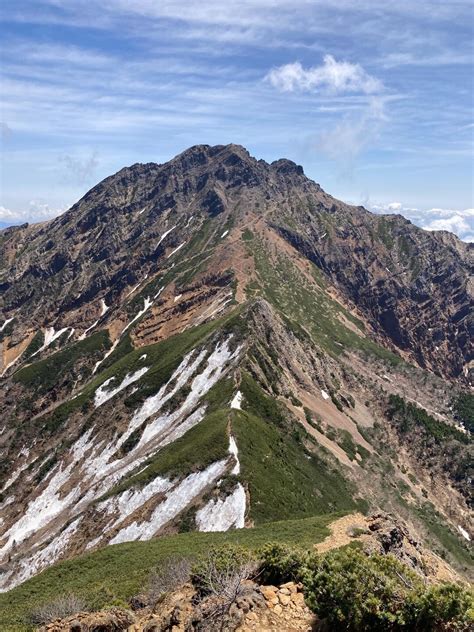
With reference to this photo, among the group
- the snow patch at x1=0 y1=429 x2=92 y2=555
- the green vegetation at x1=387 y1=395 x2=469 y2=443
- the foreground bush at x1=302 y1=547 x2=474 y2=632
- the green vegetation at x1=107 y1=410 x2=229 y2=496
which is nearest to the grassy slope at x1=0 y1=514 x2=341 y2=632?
the green vegetation at x1=107 y1=410 x2=229 y2=496

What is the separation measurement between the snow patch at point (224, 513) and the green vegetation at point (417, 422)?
103m

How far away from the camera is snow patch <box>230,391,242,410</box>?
94.1 metres

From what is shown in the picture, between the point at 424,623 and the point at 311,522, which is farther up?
the point at 424,623

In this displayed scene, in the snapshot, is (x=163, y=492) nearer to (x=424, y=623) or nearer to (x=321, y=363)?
(x=424, y=623)

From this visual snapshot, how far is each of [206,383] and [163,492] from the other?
125ft

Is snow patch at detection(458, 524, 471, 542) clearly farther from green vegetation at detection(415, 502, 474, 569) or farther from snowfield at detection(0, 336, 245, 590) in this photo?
snowfield at detection(0, 336, 245, 590)

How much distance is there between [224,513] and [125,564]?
65.8ft

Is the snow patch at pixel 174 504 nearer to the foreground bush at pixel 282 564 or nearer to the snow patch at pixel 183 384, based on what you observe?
the snow patch at pixel 183 384

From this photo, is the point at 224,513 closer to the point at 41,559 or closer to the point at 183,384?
the point at 41,559

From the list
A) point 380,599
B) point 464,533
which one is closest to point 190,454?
point 380,599

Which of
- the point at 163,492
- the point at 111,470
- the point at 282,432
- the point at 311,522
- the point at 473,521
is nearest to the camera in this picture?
the point at 311,522

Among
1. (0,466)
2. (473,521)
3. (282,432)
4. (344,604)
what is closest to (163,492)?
(282,432)

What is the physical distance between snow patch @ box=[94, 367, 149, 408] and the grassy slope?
288 ft

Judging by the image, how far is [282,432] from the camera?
309 ft
